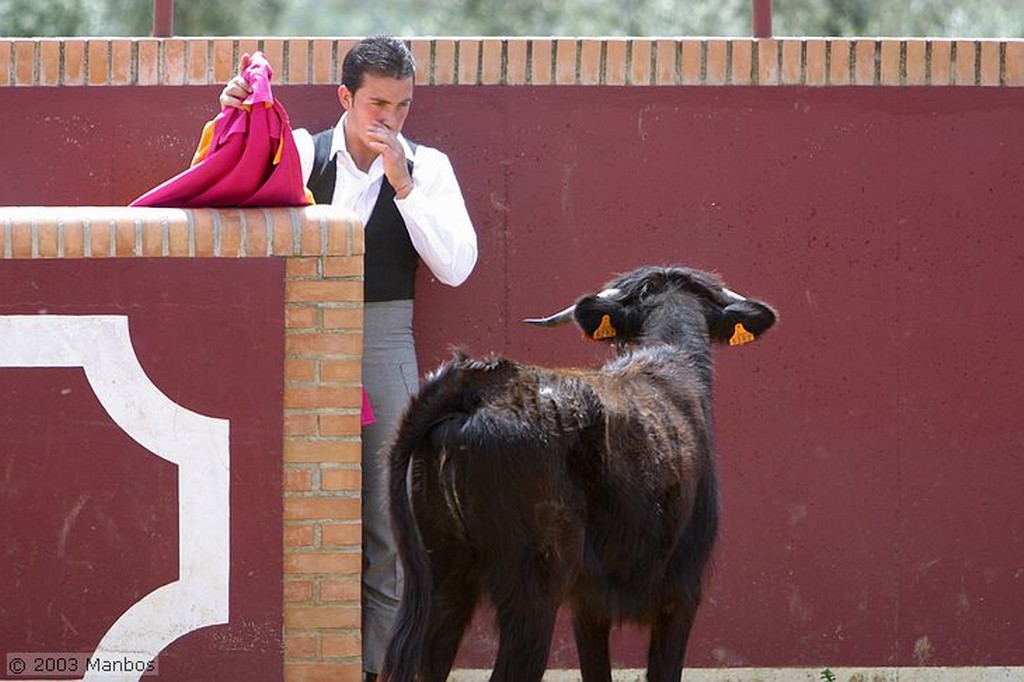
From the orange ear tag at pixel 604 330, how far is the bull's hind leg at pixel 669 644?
3.35 ft

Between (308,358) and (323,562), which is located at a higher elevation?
(308,358)

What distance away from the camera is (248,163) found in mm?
6258

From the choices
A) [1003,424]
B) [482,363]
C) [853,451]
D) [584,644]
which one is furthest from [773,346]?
[482,363]

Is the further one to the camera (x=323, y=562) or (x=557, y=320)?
(x=557, y=320)

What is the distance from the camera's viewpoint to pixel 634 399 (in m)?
6.07

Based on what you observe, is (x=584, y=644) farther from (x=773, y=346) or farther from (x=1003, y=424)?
(x=1003, y=424)

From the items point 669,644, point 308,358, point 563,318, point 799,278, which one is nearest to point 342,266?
point 308,358

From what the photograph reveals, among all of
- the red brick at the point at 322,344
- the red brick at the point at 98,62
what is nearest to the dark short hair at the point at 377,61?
the red brick at the point at 322,344

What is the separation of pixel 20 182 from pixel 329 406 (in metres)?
1.72

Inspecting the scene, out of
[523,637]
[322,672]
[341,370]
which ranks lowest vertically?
[322,672]

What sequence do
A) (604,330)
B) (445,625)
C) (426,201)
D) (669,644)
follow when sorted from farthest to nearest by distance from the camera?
(604,330) → (426,201) → (669,644) → (445,625)

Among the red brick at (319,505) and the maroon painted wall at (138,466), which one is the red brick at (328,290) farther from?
the red brick at (319,505)

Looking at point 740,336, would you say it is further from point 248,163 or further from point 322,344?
point 248,163

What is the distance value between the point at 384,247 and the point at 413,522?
4.73 feet
